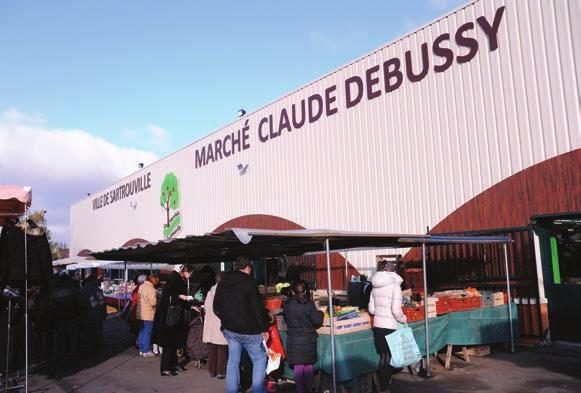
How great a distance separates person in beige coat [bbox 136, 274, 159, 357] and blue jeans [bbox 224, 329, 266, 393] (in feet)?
15.0

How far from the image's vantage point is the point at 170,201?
2586 centimetres

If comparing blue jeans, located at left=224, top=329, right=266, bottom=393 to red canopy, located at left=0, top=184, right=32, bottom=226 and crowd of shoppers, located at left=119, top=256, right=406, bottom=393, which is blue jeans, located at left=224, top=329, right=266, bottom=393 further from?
red canopy, located at left=0, top=184, right=32, bottom=226

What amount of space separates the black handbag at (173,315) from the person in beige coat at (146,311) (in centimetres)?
183

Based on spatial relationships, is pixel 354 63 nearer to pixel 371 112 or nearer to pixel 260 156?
pixel 371 112

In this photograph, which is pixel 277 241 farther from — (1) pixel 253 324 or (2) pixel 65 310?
(2) pixel 65 310

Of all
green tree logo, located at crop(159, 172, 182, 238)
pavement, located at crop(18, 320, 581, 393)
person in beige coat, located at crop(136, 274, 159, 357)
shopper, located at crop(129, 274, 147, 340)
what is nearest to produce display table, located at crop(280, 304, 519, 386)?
pavement, located at crop(18, 320, 581, 393)

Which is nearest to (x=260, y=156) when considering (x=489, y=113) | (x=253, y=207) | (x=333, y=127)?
(x=253, y=207)

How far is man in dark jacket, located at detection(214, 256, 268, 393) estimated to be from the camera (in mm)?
6359

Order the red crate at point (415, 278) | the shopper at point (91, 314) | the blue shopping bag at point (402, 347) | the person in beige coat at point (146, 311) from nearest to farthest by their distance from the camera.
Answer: the blue shopping bag at point (402, 347), the person in beige coat at point (146, 311), the shopper at point (91, 314), the red crate at point (415, 278)

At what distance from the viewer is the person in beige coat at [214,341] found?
812 cm

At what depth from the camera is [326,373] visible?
6.89 m

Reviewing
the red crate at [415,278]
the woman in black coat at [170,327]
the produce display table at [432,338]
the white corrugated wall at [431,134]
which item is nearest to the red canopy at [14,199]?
the woman in black coat at [170,327]

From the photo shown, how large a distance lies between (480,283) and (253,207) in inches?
380

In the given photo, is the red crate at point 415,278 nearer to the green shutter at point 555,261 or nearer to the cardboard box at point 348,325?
the green shutter at point 555,261
